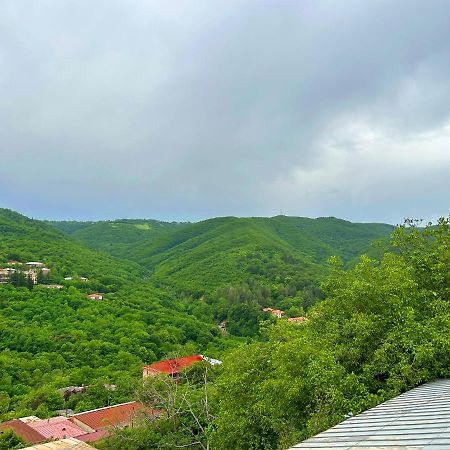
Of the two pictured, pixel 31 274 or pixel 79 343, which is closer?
pixel 79 343

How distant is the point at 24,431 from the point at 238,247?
84.2 metres

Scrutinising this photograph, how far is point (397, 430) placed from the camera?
4516mm

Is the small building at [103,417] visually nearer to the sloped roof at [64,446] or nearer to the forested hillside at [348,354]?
the sloped roof at [64,446]

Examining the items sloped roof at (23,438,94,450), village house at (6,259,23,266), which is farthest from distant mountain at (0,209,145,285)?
sloped roof at (23,438,94,450)

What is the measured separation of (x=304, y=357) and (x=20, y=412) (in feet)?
83.8

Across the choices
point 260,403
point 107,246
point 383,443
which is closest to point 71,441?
point 260,403

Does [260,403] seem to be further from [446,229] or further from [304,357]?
[446,229]

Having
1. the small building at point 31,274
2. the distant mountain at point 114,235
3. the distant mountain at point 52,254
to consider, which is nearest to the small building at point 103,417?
the small building at point 31,274

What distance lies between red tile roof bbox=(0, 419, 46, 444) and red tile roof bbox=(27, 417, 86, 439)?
0.69m

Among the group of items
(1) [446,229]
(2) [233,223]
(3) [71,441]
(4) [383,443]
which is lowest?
(3) [71,441]

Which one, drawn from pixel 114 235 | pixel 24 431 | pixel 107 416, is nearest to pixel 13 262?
pixel 107 416

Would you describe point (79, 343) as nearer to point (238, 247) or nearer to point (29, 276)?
point (29, 276)

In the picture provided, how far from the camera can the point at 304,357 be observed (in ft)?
31.2

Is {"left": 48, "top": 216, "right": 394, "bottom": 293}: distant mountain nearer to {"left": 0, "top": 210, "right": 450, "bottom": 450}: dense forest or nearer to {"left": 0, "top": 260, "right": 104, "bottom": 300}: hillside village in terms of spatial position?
{"left": 0, "top": 210, "right": 450, "bottom": 450}: dense forest
